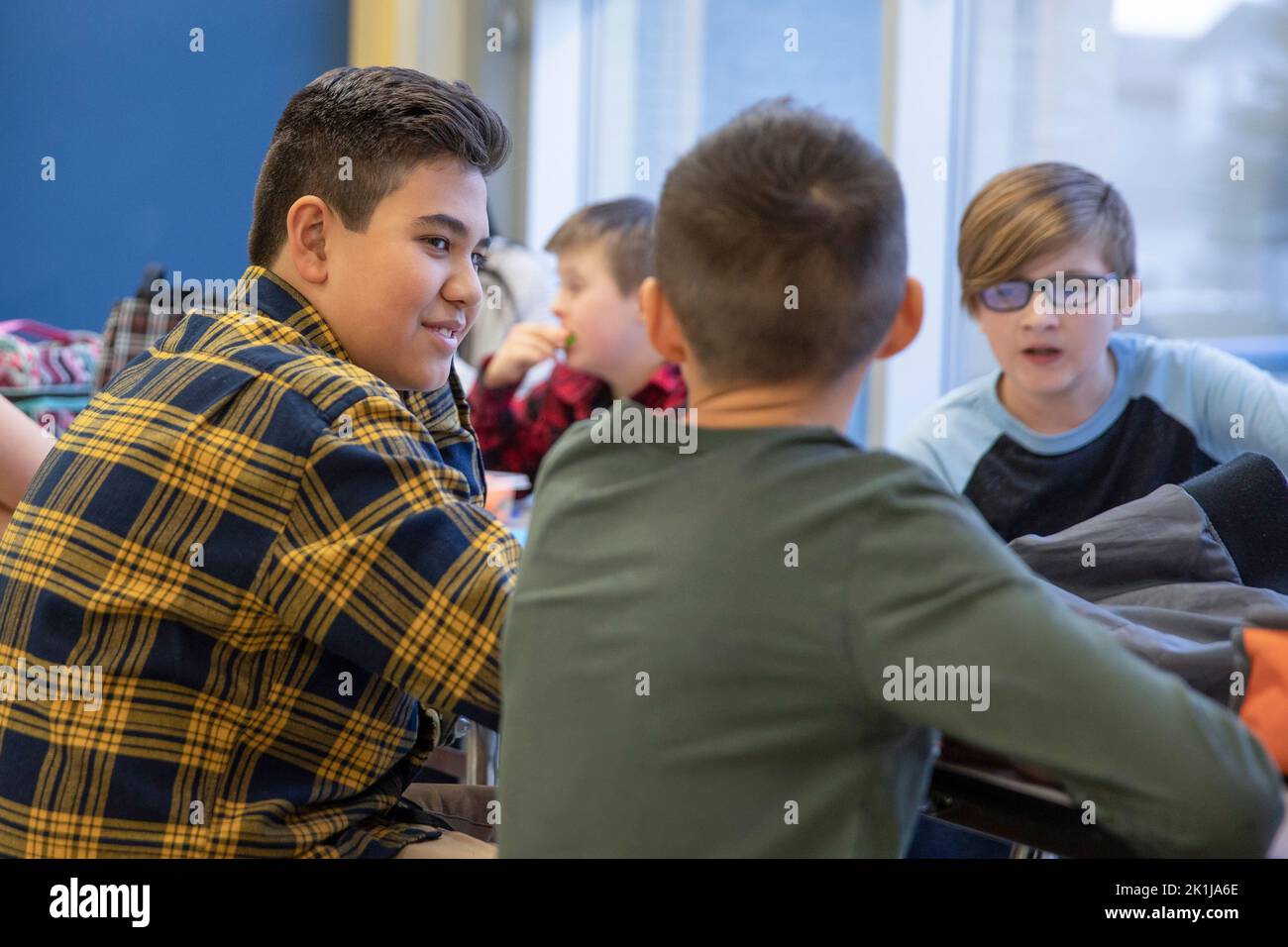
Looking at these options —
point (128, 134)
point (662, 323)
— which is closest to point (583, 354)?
point (662, 323)

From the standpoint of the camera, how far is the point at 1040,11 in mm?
3088

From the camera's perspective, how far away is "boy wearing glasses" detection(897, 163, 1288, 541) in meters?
1.88

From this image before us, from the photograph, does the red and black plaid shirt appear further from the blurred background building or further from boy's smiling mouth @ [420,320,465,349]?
boy's smiling mouth @ [420,320,465,349]

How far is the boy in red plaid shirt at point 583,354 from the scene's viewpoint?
2.78 m

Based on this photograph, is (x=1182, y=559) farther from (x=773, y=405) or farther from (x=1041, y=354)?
(x=1041, y=354)

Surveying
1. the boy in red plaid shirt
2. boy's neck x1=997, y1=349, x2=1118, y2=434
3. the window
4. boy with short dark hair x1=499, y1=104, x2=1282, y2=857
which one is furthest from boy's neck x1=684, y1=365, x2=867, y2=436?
the window

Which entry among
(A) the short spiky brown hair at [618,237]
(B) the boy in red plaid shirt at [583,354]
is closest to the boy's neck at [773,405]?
(B) the boy in red plaid shirt at [583,354]

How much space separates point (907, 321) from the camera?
3.00 ft

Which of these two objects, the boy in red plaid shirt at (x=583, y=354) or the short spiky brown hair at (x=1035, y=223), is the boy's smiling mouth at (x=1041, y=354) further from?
the boy in red plaid shirt at (x=583, y=354)

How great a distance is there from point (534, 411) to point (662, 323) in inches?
81.2

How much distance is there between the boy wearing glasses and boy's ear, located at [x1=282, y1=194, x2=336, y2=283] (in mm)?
992

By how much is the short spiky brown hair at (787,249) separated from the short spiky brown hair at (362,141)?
0.44 metres
